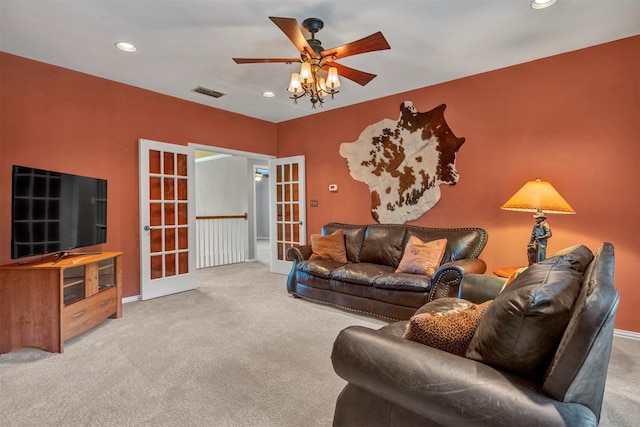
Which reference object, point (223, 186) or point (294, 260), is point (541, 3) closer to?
point (294, 260)

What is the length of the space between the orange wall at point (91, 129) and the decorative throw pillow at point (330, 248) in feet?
7.18

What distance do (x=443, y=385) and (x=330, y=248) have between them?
122 inches

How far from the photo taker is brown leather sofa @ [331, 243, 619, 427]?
90 centimetres

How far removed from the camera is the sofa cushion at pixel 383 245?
12.6ft

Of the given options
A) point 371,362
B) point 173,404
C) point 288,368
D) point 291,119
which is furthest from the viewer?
point 291,119

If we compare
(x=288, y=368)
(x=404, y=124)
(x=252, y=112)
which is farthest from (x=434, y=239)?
(x=252, y=112)

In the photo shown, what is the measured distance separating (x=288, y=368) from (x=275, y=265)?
3409 millimetres

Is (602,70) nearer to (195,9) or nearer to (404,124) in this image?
(404,124)

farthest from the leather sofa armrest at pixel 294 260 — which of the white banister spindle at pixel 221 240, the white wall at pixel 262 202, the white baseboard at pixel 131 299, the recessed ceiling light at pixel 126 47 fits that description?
the white wall at pixel 262 202

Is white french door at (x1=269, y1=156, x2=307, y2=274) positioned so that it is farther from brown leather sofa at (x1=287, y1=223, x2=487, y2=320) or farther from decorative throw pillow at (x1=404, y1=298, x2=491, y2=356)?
decorative throw pillow at (x1=404, y1=298, x2=491, y2=356)

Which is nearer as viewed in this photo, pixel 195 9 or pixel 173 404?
pixel 173 404

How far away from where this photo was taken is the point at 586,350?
882 mm

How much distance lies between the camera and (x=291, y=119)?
18.4 ft

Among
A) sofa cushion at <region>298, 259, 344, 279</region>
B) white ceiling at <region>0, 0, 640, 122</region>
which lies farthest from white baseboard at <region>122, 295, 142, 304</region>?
white ceiling at <region>0, 0, 640, 122</region>
